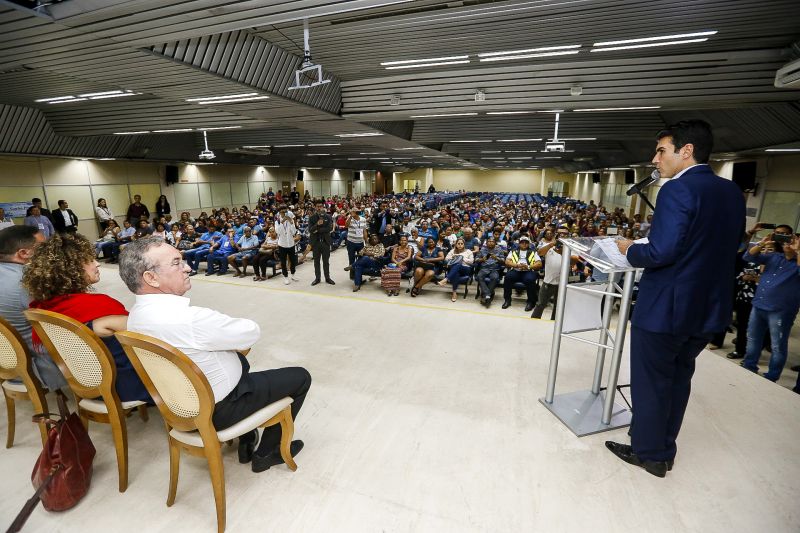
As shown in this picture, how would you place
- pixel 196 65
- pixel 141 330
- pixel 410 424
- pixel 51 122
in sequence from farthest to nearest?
1. pixel 51 122
2. pixel 196 65
3. pixel 410 424
4. pixel 141 330

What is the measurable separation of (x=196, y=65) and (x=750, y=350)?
24.5ft

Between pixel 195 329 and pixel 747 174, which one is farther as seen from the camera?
pixel 747 174

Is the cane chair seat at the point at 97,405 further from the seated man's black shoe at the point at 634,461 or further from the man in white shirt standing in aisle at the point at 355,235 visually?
the man in white shirt standing in aisle at the point at 355,235

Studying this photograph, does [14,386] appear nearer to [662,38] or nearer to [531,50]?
[531,50]

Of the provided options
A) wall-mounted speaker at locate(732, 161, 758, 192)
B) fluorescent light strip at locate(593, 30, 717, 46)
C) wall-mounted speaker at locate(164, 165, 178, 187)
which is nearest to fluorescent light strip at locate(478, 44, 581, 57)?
fluorescent light strip at locate(593, 30, 717, 46)

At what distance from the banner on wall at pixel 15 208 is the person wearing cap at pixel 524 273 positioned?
14.6m

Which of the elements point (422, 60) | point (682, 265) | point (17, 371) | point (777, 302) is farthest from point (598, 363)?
point (422, 60)

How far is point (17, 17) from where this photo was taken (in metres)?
3.71

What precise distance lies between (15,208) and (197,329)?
47.6 feet

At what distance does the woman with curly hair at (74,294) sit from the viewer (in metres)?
1.86

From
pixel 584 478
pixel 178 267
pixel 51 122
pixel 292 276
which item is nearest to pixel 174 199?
pixel 51 122

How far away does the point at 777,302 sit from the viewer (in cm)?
345

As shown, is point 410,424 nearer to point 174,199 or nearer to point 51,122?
point 51,122

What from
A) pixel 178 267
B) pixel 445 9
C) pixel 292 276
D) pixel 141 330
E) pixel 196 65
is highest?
pixel 445 9
